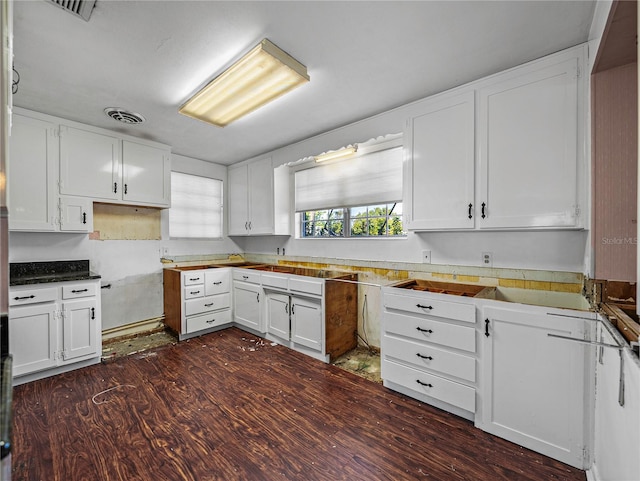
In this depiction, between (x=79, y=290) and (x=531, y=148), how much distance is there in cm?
406

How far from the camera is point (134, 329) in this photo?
12.1 ft

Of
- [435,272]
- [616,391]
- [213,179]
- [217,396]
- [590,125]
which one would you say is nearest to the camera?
[616,391]

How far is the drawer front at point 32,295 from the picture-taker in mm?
2496

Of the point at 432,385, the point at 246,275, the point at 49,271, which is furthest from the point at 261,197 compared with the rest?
the point at 432,385

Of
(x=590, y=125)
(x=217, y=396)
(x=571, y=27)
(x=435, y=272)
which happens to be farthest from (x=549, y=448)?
(x=571, y=27)

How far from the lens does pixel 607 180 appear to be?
161 centimetres

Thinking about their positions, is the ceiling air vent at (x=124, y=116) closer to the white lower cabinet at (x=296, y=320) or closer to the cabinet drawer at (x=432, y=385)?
the white lower cabinet at (x=296, y=320)

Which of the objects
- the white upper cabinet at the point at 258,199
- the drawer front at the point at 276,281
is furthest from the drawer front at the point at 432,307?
the white upper cabinet at the point at 258,199

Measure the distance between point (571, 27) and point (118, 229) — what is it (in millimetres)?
4587

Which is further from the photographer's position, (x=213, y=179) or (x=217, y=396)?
(x=213, y=179)

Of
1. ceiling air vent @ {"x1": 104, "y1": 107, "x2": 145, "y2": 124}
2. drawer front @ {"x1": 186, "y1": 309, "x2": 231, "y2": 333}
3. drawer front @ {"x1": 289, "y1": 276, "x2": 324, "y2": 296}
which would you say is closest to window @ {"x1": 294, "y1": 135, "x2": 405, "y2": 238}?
drawer front @ {"x1": 289, "y1": 276, "x2": 324, "y2": 296}

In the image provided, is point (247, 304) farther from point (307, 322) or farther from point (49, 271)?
point (49, 271)

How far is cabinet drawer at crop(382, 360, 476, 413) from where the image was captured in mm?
1983

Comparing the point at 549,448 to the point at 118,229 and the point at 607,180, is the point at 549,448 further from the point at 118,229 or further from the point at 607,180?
the point at 118,229
